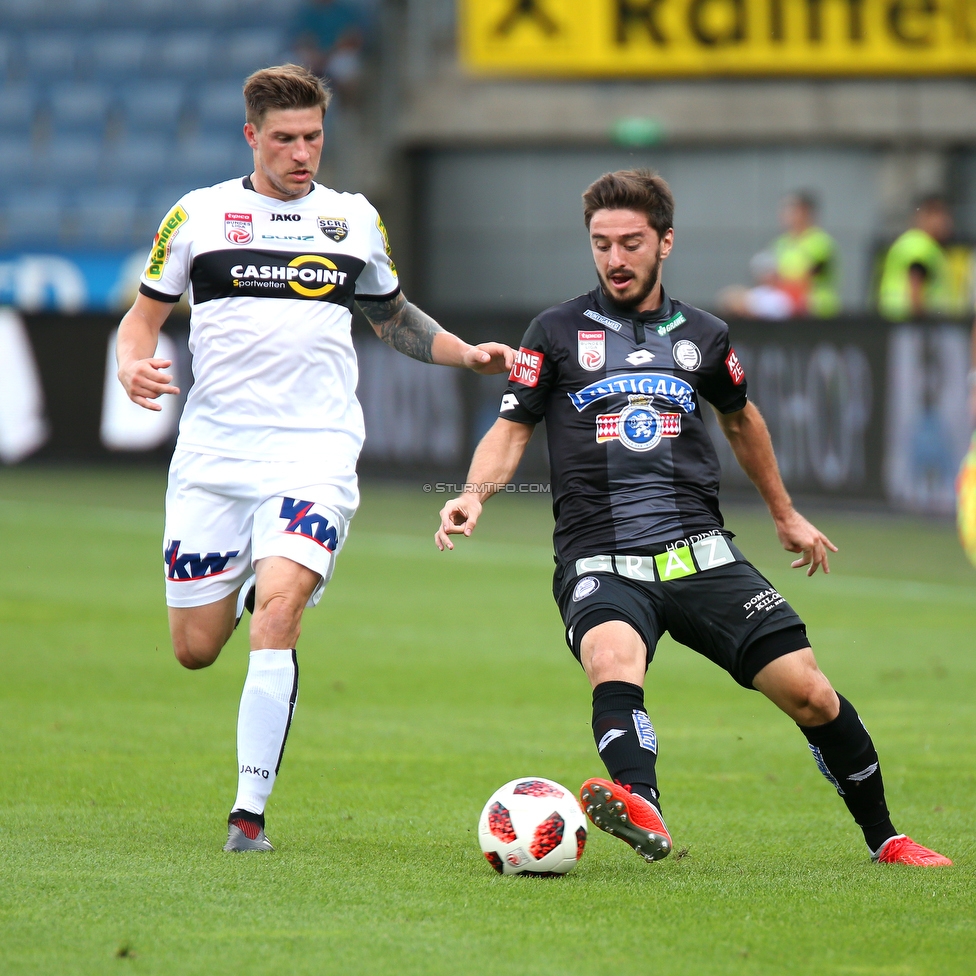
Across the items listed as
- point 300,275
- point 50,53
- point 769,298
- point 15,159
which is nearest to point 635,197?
point 300,275

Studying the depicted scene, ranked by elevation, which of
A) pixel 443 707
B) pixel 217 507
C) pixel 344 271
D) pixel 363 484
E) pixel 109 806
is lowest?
pixel 363 484

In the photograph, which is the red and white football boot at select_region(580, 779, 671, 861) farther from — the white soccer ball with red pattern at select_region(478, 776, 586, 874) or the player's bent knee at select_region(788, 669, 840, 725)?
the player's bent knee at select_region(788, 669, 840, 725)

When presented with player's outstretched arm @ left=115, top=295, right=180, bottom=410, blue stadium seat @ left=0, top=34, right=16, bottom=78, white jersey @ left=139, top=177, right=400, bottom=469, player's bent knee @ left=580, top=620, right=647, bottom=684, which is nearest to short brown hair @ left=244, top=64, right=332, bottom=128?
white jersey @ left=139, top=177, right=400, bottom=469

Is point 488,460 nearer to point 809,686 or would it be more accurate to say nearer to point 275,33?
point 809,686

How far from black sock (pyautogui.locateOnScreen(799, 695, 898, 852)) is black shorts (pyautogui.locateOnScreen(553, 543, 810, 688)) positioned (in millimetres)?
273

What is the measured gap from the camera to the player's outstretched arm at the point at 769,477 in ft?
18.2

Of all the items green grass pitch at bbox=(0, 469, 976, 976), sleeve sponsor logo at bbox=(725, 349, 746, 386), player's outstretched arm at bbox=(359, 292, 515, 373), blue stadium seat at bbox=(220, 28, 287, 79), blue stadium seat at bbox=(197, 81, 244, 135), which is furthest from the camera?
blue stadium seat at bbox=(220, 28, 287, 79)

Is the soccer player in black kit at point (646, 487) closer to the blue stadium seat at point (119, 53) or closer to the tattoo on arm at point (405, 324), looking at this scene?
the tattoo on arm at point (405, 324)

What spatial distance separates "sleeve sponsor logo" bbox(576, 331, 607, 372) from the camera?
209 inches

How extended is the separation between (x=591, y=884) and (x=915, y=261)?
1257cm

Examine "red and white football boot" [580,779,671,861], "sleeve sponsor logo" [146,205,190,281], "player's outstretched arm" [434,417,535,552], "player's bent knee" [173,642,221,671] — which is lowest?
"red and white football boot" [580,779,671,861]

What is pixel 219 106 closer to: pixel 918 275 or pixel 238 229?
pixel 918 275

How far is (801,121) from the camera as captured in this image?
2344 centimetres

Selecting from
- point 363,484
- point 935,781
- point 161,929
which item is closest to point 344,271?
point 161,929
